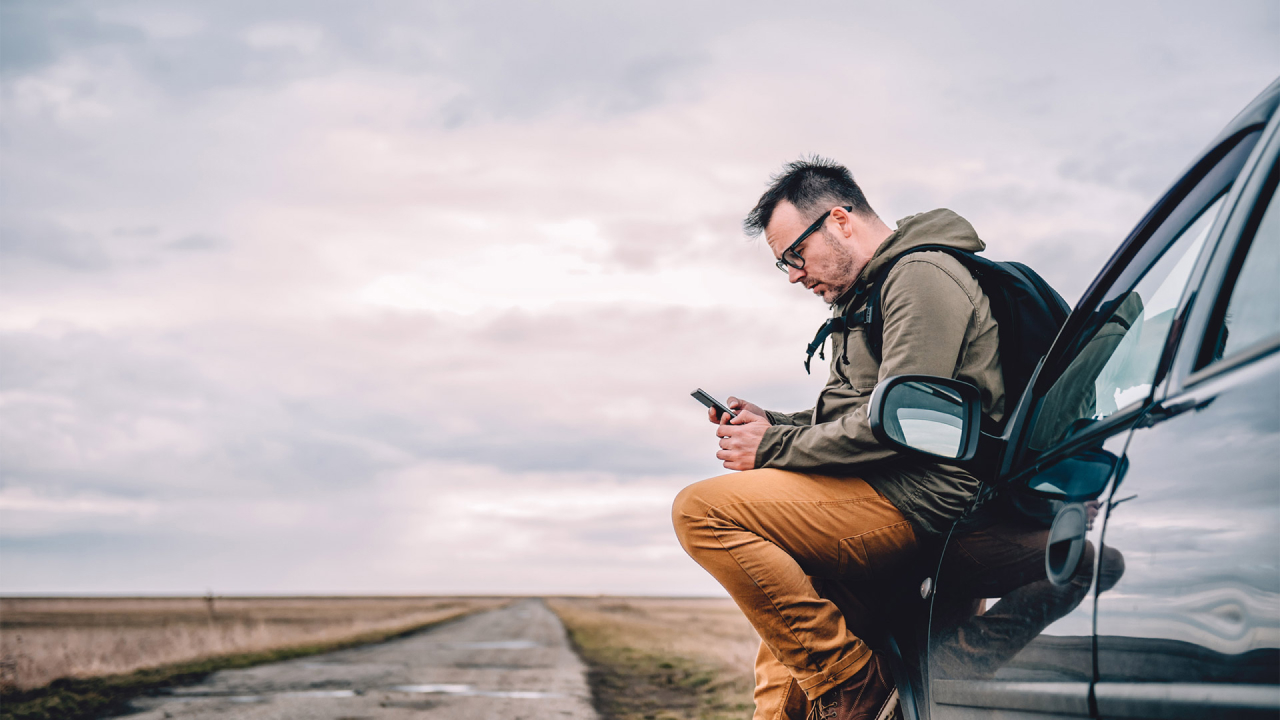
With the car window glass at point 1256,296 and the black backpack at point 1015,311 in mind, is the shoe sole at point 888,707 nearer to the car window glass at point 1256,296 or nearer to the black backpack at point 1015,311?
the black backpack at point 1015,311

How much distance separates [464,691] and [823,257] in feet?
26.5

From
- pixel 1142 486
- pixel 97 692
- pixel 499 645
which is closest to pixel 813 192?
pixel 1142 486

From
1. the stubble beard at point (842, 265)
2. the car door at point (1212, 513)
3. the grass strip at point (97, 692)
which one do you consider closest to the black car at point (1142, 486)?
the car door at point (1212, 513)

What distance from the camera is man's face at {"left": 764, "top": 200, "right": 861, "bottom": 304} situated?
10.7 feet

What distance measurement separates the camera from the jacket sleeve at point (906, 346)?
98.6 inches

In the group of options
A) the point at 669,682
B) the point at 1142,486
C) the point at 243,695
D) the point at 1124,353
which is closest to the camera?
the point at 1142,486

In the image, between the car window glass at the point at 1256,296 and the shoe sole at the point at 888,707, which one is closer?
the car window glass at the point at 1256,296

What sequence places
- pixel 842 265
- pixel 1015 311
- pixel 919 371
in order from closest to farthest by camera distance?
pixel 919 371 → pixel 1015 311 → pixel 842 265

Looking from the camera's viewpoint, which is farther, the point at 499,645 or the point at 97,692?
the point at 499,645

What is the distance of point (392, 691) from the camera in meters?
10.0

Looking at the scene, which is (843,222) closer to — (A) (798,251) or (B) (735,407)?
(A) (798,251)

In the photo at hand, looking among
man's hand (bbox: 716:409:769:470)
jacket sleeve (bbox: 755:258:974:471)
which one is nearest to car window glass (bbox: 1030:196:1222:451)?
jacket sleeve (bbox: 755:258:974:471)

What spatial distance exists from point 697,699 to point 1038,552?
8.81 meters

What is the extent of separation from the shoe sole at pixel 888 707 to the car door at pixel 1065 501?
9.1 inches
